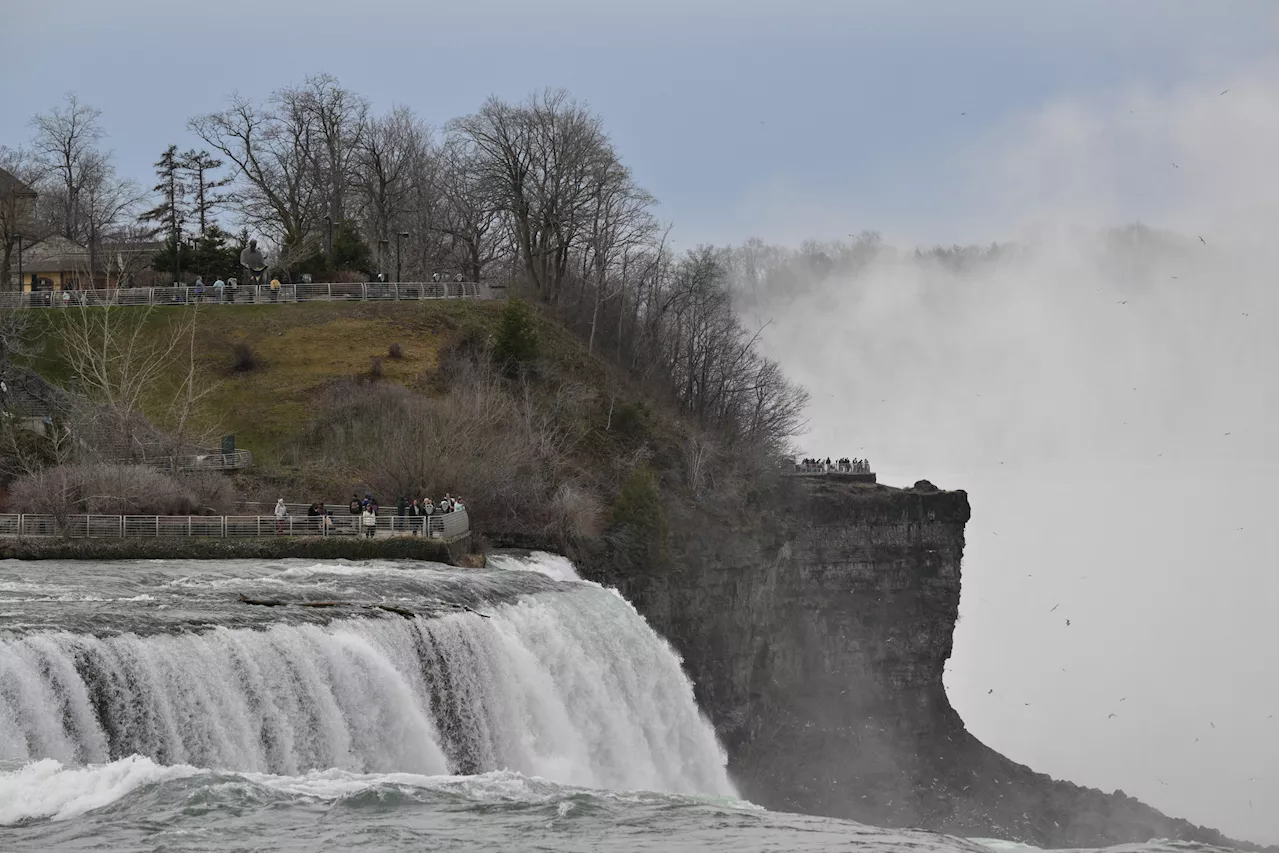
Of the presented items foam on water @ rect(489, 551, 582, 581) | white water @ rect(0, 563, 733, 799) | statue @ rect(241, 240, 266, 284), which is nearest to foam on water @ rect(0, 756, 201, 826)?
white water @ rect(0, 563, 733, 799)

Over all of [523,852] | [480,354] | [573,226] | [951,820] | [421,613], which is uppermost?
[573,226]

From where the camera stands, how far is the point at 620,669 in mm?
41125

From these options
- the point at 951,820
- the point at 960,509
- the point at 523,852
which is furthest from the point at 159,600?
the point at 960,509

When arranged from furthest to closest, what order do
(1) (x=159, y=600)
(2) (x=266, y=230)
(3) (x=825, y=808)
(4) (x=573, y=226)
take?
(2) (x=266, y=230), (4) (x=573, y=226), (3) (x=825, y=808), (1) (x=159, y=600)

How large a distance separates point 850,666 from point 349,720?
40.0 metres

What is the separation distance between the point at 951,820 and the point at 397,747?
3665cm

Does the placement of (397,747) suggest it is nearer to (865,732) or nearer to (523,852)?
(523,852)

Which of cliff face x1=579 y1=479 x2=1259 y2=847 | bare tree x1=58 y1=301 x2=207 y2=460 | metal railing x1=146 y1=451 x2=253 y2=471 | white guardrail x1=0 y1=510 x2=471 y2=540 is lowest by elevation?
cliff face x1=579 y1=479 x2=1259 y2=847

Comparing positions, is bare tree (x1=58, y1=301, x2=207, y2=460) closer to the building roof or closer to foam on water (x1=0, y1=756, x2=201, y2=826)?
the building roof

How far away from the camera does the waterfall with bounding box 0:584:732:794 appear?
26.5 meters

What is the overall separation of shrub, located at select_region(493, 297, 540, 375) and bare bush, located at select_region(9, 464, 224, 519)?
22.1 metres

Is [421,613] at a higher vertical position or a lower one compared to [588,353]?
lower

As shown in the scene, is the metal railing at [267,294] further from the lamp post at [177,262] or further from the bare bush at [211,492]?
the bare bush at [211,492]

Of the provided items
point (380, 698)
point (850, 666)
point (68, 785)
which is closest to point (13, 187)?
point (850, 666)
